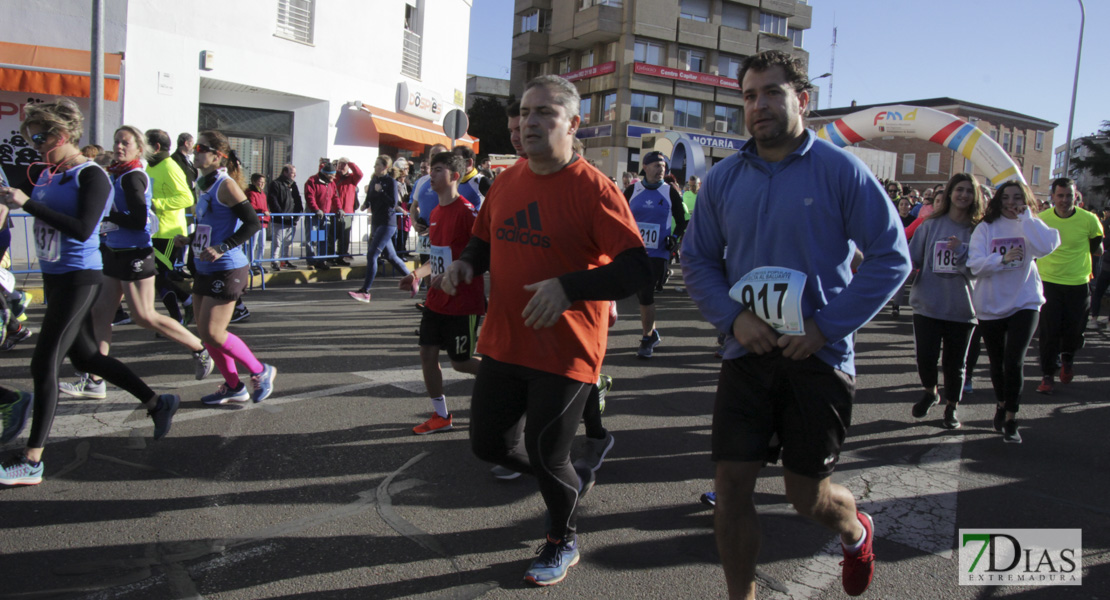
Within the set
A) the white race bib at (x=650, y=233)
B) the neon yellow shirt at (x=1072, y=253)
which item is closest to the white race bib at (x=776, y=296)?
the white race bib at (x=650, y=233)

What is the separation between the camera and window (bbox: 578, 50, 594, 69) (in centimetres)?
5012

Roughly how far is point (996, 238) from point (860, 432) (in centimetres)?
165

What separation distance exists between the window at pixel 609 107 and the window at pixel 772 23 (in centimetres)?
1143

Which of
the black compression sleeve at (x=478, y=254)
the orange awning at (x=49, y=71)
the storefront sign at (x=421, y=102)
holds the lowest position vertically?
the black compression sleeve at (x=478, y=254)

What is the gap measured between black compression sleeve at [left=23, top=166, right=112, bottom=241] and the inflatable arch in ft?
46.7

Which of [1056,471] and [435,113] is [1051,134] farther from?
[1056,471]

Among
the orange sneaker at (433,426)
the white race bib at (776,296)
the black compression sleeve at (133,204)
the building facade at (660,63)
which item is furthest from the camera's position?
the building facade at (660,63)

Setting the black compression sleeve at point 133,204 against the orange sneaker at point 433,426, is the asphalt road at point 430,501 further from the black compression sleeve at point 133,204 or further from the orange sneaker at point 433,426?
→ the black compression sleeve at point 133,204

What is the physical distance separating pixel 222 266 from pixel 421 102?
1768 centimetres

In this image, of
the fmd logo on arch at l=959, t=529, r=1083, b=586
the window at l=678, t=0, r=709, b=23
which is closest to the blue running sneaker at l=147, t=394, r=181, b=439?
the fmd logo on arch at l=959, t=529, r=1083, b=586

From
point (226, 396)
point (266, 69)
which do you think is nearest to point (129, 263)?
point (226, 396)

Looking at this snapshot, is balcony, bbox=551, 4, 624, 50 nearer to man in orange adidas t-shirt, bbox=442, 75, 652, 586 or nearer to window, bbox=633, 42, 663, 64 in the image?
window, bbox=633, 42, 663, 64

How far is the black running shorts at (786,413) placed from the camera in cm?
247

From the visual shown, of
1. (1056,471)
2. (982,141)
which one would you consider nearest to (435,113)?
(982,141)
